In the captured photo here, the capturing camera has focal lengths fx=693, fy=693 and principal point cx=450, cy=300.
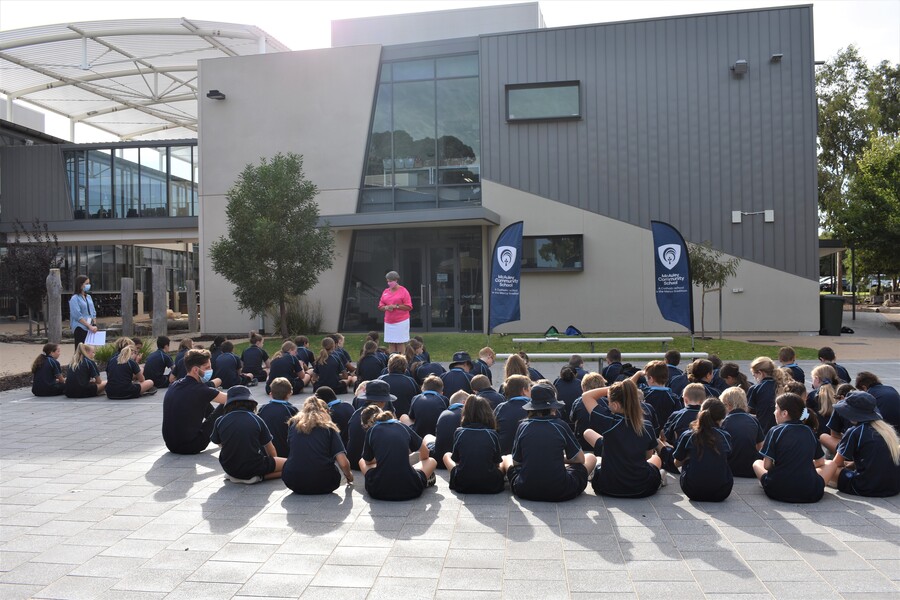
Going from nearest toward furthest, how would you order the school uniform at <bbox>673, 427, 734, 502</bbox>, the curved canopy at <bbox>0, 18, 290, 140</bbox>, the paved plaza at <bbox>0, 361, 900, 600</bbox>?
the paved plaza at <bbox>0, 361, 900, 600</bbox>
the school uniform at <bbox>673, 427, 734, 502</bbox>
the curved canopy at <bbox>0, 18, 290, 140</bbox>

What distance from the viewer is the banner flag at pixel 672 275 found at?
1416 centimetres

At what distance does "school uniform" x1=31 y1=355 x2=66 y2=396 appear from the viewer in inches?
475

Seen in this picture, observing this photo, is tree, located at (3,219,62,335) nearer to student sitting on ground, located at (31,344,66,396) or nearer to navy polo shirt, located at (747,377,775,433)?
student sitting on ground, located at (31,344,66,396)

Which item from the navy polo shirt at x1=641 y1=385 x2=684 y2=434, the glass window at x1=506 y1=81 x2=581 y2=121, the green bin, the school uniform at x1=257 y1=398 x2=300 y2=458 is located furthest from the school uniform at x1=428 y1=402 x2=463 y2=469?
the green bin

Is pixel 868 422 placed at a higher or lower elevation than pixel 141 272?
lower

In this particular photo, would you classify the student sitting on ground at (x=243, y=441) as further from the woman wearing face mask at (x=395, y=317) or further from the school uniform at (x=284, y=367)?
the woman wearing face mask at (x=395, y=317)

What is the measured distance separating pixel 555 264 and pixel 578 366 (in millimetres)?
11742

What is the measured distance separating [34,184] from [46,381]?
20.9 metres

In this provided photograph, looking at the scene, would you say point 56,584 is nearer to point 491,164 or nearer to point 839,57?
point 491,164

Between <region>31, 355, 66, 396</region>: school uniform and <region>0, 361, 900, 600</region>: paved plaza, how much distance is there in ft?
18.0

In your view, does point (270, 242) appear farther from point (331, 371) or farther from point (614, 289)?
point (614, 289)

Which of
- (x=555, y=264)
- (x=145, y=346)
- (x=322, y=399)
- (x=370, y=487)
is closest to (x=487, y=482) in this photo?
(x=370, y=487)

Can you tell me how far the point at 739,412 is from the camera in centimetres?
656

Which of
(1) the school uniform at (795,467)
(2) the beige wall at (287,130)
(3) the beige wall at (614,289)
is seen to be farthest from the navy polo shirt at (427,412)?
(2) the beige wall at (287,130)
